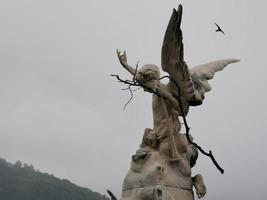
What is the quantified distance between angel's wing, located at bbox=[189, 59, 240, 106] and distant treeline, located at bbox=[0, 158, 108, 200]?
29.6 meters

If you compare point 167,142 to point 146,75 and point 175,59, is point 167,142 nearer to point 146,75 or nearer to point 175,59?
point 146,75

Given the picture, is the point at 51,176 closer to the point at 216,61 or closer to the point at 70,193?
the point at 70,193

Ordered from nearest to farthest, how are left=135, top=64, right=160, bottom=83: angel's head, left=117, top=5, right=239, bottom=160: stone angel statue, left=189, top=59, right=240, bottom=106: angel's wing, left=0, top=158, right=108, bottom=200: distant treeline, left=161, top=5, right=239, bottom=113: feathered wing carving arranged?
1. left=161, top=5, right=239, bottom=113: feathered wing carving
2. left=117, top=5, right=239, bottom=160: stone angel statue
3. left=135, top=64, right=160, bottom=83: angel's head
4. left=189, top=59, right=240, bottom=106: angel's wing
5. left=0, top=158, right=108, bottom=200: distant treeline

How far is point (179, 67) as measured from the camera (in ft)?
26.0

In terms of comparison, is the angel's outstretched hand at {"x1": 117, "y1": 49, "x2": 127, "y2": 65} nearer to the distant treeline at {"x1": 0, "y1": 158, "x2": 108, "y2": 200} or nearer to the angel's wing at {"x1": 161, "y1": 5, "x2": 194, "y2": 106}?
the angel's wing at {"x1": 161, "y1": 5, "x2": 194, "y2": 106}

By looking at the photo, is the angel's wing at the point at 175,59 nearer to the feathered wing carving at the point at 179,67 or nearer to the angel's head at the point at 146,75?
the feathered wing carving at the point at 179,67

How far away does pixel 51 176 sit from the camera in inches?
2584

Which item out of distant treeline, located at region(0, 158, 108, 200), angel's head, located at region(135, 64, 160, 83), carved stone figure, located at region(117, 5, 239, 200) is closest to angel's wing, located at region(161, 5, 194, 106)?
carved stone figure, located at region(117, 5, 239, 200)

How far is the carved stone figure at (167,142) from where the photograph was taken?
780cm

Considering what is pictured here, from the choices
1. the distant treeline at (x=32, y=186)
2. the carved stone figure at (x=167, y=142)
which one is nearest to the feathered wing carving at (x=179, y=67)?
the carved stone figure at (x=167, y=142)

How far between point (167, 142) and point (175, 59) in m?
1.27

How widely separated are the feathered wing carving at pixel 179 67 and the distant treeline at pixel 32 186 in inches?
1199

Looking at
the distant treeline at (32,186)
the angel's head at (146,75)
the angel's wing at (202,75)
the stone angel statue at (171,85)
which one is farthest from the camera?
the distant treeline at (32,186)

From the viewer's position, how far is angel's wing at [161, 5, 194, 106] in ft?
24.5
